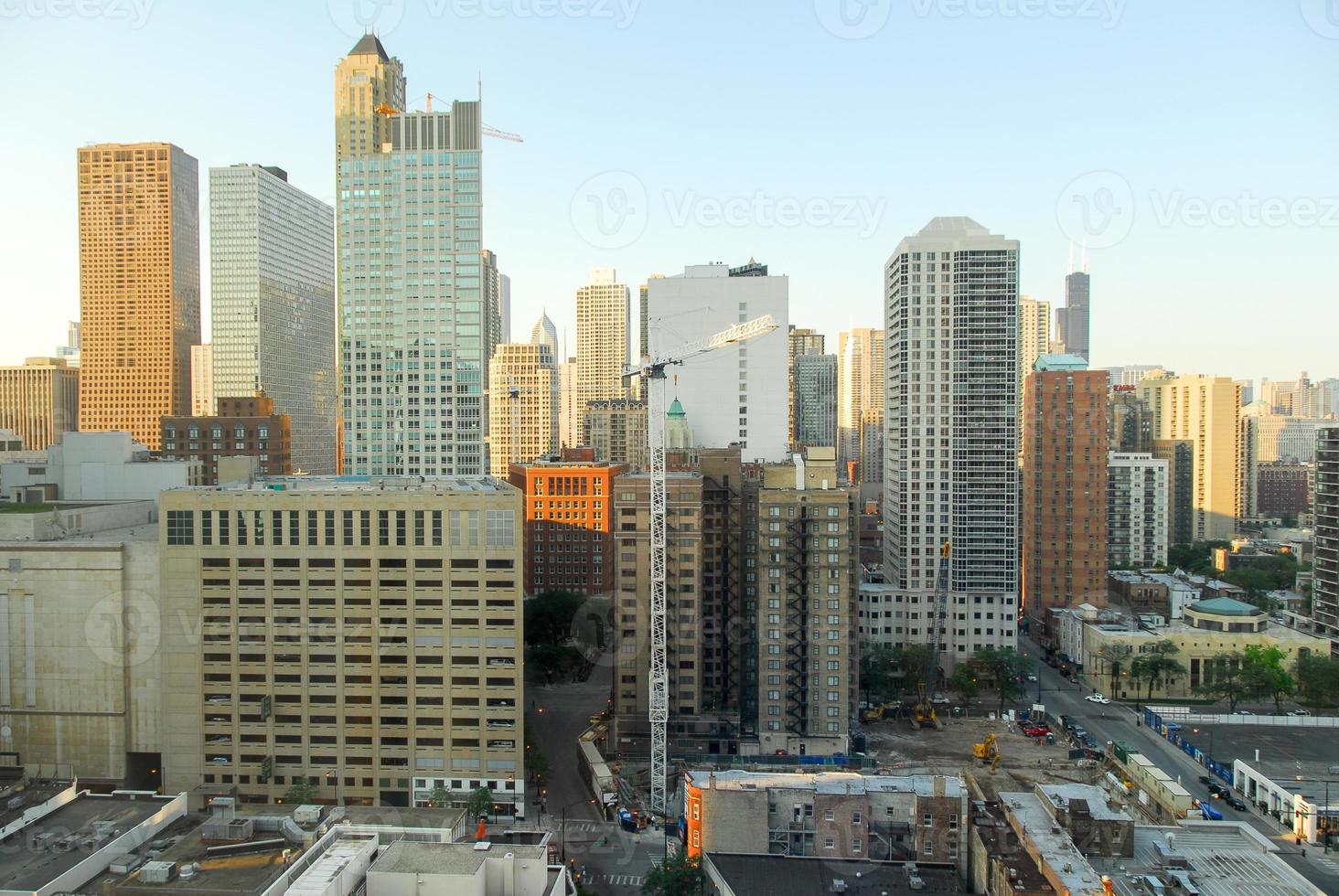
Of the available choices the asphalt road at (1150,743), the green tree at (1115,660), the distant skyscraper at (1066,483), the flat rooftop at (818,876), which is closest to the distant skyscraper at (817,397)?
the distant skyscraper at (1066,483)

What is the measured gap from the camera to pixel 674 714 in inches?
1500

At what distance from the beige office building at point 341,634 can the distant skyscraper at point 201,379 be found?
7383 cm

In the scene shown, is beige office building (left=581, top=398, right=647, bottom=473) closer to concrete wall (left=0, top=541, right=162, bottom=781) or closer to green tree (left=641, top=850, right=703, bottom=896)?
concrete wall (left=0, top=541, right=162, bottom=781)

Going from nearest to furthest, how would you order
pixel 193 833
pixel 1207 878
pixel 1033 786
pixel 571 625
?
pixel 193 833 < pixel 1207 878 < pixel 1033 786 < pixel 571 625

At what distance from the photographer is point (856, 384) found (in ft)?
477

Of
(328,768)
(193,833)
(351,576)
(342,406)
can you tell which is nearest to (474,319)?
(342,406)

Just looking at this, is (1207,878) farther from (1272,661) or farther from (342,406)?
(342,406)

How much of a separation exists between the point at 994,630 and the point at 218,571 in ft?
119

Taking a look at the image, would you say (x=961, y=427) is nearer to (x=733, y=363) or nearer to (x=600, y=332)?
(x=733, y=363)

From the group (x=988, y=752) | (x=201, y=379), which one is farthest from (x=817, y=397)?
(x=988, y=752)

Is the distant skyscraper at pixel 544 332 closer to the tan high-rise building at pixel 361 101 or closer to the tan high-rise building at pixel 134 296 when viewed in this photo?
the tan high-rise building at pixel 134 296

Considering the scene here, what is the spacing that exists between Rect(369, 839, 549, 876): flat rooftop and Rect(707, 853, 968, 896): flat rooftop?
6464 mm

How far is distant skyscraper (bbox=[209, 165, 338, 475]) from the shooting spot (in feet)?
309

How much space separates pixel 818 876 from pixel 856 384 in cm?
12583
